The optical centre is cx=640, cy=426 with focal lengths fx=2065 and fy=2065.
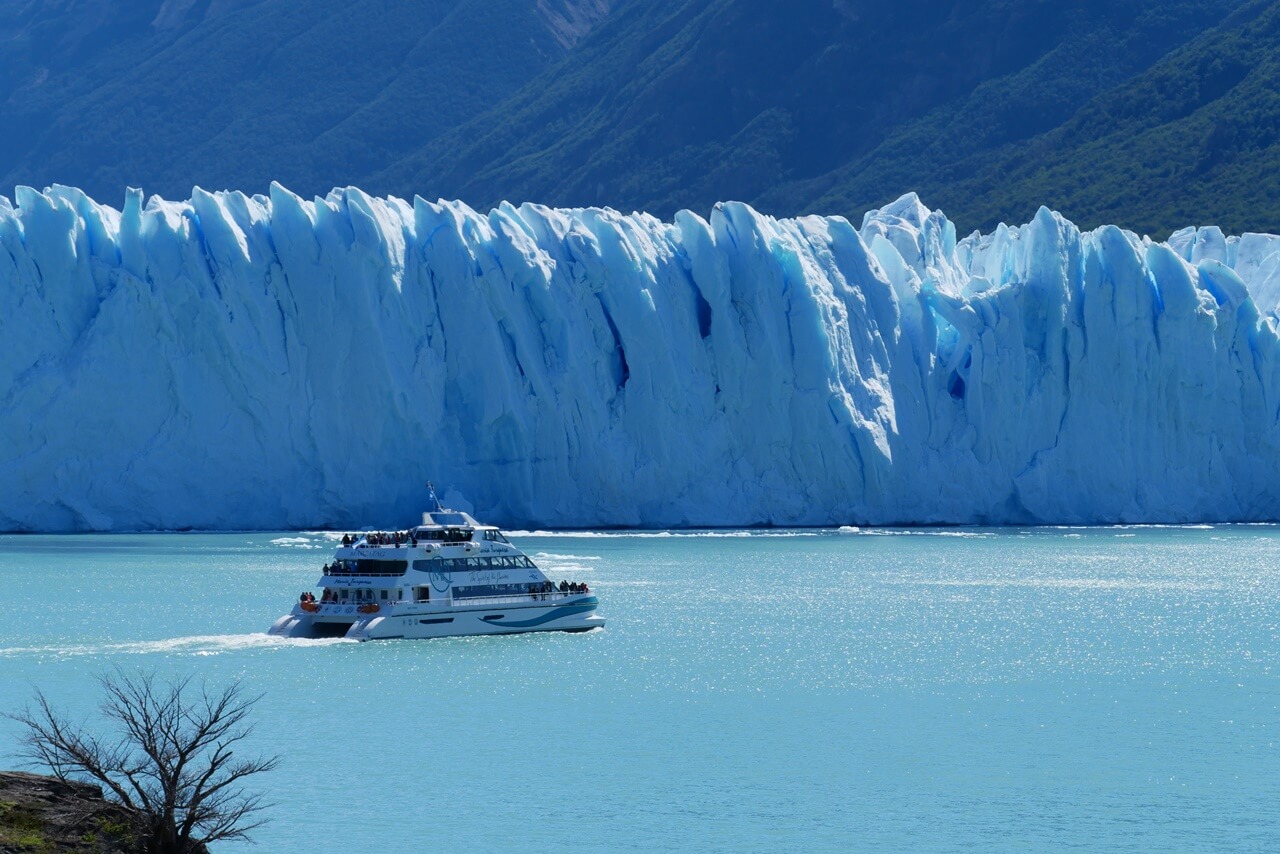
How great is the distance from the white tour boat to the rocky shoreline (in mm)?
10810

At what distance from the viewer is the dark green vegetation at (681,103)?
6362 centimetres

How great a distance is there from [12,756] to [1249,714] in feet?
31.5

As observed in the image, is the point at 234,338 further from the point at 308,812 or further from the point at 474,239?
the point at 308,812

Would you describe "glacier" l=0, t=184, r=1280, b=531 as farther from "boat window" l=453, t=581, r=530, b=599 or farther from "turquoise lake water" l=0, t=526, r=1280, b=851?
"boat window" l=453, t=581, r=530, b=599

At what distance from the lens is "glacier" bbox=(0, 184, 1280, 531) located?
31844 mm

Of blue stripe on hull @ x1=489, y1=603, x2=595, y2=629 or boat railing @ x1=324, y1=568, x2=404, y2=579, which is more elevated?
boat railing @ x1=324, y1=568, x2=404, y2=579

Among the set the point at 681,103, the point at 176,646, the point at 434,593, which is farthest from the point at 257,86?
the point at 176,646

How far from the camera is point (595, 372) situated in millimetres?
33562

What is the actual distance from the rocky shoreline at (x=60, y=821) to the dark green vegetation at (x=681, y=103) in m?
50.3

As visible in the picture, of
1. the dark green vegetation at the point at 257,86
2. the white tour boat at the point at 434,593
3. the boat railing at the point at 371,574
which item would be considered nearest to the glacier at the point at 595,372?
the white tour boat at the point at 434,593

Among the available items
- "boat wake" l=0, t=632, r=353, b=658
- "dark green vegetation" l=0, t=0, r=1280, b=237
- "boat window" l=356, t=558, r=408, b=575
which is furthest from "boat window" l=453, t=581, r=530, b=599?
"dark green vegetation" l=0, t=0, r=1280, b=237

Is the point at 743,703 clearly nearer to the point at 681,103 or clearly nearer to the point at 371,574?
the point at 371,574

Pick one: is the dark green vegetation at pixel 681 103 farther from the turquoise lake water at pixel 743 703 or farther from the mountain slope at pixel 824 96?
the turquoise lake water at pixel 743 703

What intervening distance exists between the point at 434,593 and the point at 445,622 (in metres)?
0.32
